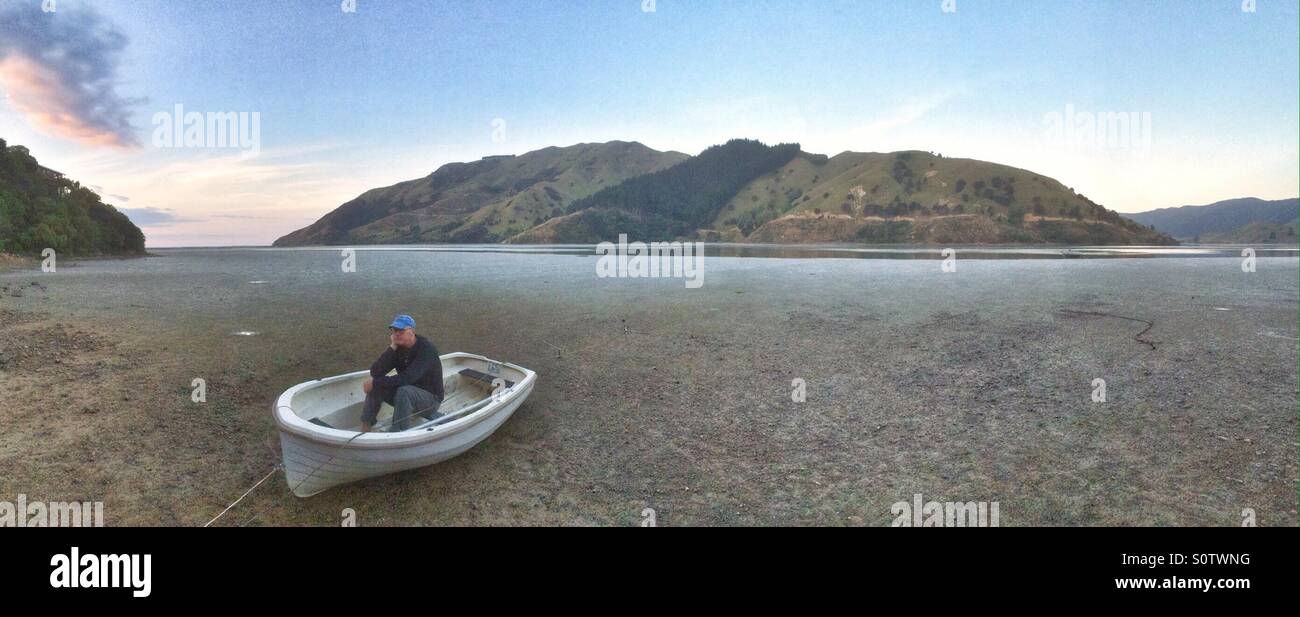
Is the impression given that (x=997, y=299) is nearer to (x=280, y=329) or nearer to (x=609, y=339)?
(x=609, y=339)

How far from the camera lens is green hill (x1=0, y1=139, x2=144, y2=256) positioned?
6009cm

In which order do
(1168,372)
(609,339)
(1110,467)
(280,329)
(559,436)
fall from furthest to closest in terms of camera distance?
(280,329), (609,339), (1168,372), (559,436), (1110,467)

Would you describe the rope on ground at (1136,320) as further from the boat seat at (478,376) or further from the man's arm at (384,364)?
the man's arm at (384,364)

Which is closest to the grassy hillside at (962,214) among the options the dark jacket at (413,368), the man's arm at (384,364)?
the dark jacket at (413,368)

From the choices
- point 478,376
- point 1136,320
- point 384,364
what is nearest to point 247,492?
point 384,364

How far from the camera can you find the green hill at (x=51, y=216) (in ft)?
197

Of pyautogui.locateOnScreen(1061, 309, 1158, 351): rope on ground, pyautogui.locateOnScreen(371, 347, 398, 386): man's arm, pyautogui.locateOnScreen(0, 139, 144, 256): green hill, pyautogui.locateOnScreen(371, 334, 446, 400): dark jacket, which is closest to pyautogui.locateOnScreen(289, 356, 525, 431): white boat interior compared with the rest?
pyautogui.locateOnScreen(371, 334, 446, 400): dark jacket

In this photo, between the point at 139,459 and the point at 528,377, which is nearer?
the point at 139,459

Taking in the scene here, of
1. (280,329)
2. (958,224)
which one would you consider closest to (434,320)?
(280,329)

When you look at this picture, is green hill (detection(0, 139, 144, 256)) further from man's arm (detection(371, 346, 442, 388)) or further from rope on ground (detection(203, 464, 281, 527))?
man's arm (detection(371, 346, 442, 388))

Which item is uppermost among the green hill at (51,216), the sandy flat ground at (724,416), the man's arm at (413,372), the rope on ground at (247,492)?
the green hill at (51,216)

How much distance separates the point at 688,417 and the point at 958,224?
180 meters

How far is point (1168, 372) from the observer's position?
12.9 m

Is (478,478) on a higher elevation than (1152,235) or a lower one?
lower
